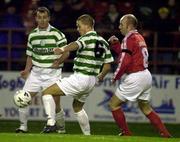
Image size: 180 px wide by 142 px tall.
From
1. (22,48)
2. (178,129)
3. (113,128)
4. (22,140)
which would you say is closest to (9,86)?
(22,48)

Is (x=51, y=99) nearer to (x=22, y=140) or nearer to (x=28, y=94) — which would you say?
(x=28, y=94)

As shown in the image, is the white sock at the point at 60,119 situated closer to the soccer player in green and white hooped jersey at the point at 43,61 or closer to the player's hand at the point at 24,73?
the soccer player in green and white hooped jersey at the point at 43,61

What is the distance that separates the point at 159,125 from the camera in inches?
528

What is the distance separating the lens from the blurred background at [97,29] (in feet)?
61.8

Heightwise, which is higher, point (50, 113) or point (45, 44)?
point (45, 44)

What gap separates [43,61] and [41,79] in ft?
1.11

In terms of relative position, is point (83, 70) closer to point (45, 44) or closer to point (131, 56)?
point (131, 56)

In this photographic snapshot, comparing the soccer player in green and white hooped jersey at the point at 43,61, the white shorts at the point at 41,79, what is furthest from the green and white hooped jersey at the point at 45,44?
the white shorts at the point at 41,79

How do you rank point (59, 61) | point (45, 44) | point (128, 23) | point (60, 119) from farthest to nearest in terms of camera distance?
1. point (60, 119)
2. point (45, 44)
3. point (59, 61)
4. point (128, 23)

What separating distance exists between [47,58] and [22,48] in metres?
5.05

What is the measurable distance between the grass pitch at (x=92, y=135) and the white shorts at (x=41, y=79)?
0.82 meters

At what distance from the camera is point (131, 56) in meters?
13.2

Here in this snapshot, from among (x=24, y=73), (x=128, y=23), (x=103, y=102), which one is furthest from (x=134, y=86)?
(x=103, y=102)

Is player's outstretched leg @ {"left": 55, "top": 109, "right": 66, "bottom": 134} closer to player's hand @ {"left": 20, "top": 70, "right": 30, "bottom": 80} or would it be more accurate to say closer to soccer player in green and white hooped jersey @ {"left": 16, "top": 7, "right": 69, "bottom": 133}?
soccer player in green and white hooped jersey @ {"left": 16, "top": 7, "right": 69, "bottom": 133}
